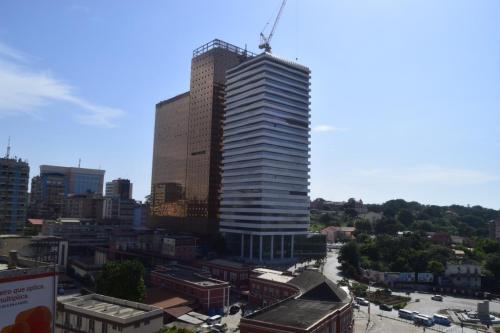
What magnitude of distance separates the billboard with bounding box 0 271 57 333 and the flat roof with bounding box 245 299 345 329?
73.4 feet

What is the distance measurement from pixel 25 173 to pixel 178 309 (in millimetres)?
91039

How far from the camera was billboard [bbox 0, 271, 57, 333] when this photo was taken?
33562 mm

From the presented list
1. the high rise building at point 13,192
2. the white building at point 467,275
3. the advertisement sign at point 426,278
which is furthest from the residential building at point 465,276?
the high rise building at point 13,192

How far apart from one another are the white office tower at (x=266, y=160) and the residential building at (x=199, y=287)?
167ft

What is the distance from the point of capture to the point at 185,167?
178 m

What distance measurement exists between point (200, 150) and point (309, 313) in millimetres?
123029

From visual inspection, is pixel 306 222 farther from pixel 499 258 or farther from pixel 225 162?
pixel 499 258

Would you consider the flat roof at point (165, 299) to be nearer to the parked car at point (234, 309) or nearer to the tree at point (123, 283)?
the tree at point (123, 283)

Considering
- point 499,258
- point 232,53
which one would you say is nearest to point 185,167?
point 232,53

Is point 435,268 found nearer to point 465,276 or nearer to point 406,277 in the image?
point 465,276

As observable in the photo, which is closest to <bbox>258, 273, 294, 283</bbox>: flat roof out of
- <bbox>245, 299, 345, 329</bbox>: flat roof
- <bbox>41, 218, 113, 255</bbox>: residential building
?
<bbox>245, 299, 345, 329</bbox>: flat roof

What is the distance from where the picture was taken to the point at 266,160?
136750 mm

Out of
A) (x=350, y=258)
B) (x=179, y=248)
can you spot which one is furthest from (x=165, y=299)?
(x=350, y=258)

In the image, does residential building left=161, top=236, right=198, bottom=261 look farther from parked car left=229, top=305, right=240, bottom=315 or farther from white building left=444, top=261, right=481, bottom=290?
white building left=444, top=261, right=481, bottom=290
